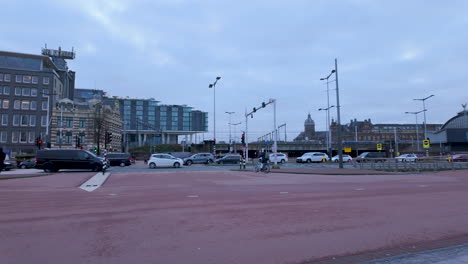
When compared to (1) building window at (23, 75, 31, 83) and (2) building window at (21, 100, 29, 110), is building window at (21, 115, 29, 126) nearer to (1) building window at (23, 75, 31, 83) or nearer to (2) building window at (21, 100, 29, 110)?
(2) building window at (21, 100, 29, 110)

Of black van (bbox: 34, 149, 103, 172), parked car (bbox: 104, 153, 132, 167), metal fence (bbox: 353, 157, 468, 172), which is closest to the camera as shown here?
black van (bbox: 34, 149, 103, 172)

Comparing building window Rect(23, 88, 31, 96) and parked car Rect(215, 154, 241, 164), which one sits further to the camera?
building window Rect(23, 88, 31, 96)

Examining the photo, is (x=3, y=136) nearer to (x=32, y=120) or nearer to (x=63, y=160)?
(x=32, y=120)

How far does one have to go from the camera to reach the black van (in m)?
27.4

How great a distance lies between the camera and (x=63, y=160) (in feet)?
90.4

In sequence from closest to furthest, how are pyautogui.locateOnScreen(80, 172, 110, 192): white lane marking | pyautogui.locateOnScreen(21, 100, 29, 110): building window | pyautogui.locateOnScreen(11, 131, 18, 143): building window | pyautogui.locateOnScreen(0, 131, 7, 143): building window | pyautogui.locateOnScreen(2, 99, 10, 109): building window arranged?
1. pyautogui.locateOnScreen(80, 172, 110, 192): white lane marking
2. pyautogui.locateOnScreen(0, 131, 7, 143): building window
3. pyautogui.locateOnScreen(11, 131, 18, 143): building window
4. pyautogui.locateOnScreen(2, 99, 10, 109): building window
5. pyautogui.locateOnScreen(21, 100, 29, 110): building window

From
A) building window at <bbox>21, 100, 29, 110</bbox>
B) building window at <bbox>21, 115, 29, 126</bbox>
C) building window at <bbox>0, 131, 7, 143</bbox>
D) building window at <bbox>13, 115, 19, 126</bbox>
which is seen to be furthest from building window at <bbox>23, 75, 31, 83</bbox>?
building window at <bbox>0, 131, 7, 143</bbox>

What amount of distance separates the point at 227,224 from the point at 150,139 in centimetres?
11105

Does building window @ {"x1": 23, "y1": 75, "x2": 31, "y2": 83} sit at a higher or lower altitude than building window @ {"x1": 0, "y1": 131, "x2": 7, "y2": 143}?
Answer: higher

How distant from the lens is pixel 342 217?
782 centimetres

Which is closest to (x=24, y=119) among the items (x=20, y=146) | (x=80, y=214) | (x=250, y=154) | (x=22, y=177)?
(x=20, y=146)

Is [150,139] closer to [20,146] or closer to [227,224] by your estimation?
[20,146]

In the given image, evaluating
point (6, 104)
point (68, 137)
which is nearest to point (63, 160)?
point (68, 137)

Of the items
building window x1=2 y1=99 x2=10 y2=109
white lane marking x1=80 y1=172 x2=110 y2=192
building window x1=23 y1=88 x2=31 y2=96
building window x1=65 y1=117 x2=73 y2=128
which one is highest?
building window x1=23 y1=88 x2=31 y2=96
